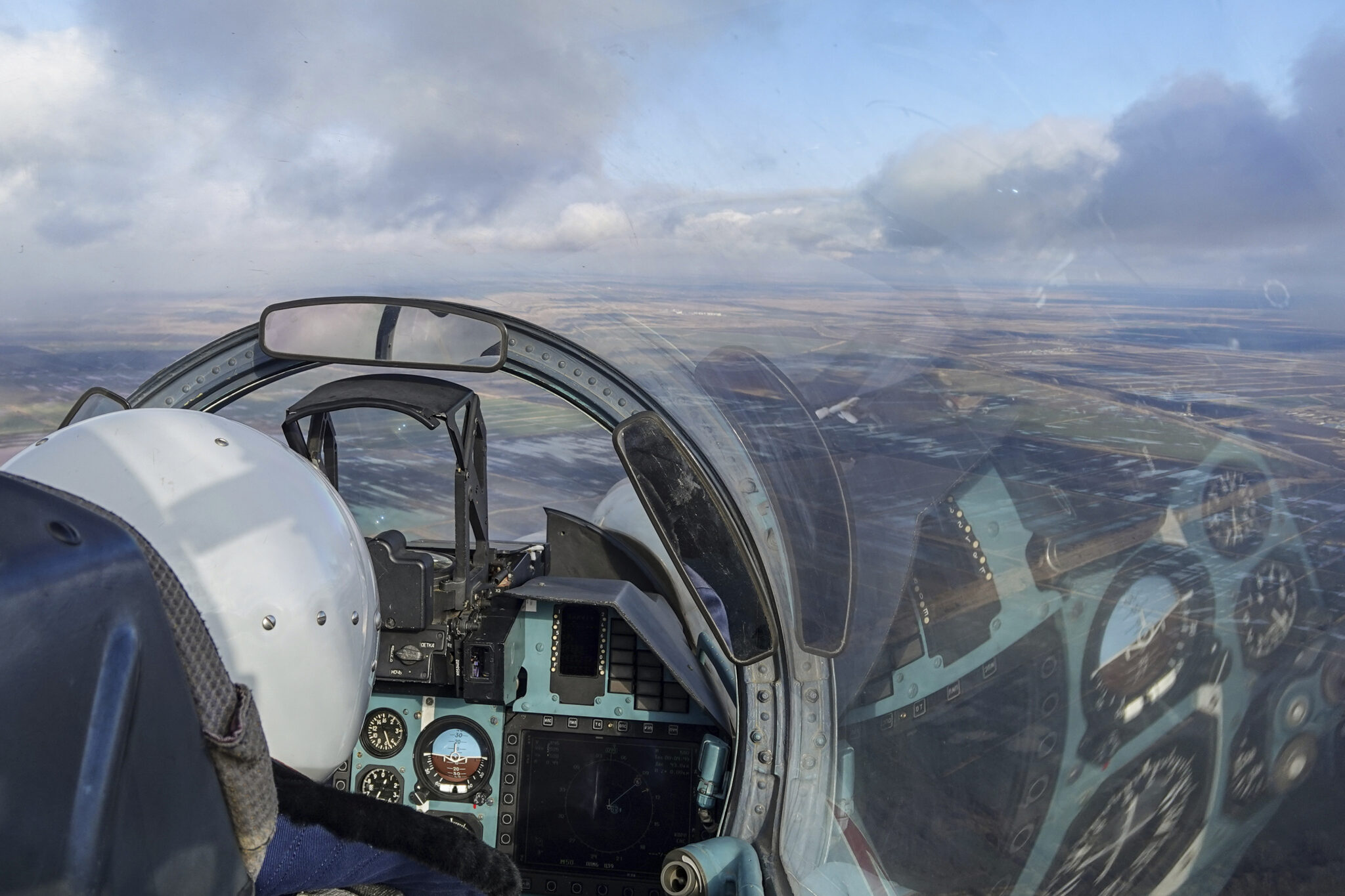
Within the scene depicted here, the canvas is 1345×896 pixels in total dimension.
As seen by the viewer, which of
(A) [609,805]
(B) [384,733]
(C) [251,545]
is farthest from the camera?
(B) [384,733]

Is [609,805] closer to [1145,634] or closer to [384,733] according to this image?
[384,733]

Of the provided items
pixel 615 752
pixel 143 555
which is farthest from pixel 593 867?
pixel 143 555

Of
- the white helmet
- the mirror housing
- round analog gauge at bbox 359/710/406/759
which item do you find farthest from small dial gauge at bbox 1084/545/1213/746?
the mirror housing

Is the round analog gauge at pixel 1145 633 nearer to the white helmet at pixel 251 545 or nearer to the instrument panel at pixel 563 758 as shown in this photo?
the white helmet at pixel 251 545

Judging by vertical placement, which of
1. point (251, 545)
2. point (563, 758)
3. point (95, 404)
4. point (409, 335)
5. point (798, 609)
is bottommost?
point (563, 758)

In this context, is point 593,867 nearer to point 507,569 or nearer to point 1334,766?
point 507,569

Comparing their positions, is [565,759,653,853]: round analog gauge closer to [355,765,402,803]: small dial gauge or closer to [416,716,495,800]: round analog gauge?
[416,716,495,800]: round analog gauge

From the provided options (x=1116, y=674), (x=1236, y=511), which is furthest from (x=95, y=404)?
(x=1236, y=511)

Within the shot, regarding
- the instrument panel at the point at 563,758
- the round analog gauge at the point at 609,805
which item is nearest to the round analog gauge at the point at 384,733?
the instrument panel at the point at 563,758
